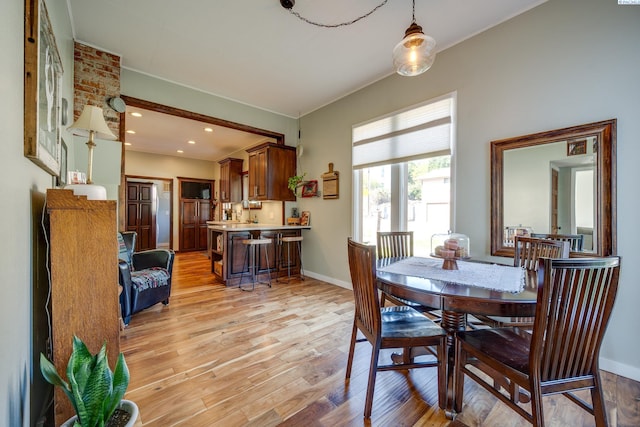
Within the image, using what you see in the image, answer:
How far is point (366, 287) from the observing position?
1.52m

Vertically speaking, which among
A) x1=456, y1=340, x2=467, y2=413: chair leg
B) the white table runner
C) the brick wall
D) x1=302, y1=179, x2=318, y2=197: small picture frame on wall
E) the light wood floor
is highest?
the brick wall

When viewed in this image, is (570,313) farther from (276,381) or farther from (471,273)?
(276,381)

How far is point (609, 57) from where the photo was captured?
6.31 ft

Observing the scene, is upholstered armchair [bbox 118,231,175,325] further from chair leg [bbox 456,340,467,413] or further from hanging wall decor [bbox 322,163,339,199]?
chair leg [bbox 456,340,467,413]

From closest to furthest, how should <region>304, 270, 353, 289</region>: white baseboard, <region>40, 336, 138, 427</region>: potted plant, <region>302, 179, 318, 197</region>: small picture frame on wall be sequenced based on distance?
1. <region>40, 336, 138, 427</region>: potted plant
2. <region>304, 270, 353, 289</region>: white baseboard
3. <region>302, 179, 318, 197</region>: small picture frame on wall

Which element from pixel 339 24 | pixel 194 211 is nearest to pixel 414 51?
pixel 339 24

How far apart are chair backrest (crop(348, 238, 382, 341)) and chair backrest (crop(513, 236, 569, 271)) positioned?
1.36 metres

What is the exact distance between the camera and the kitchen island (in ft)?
13.3

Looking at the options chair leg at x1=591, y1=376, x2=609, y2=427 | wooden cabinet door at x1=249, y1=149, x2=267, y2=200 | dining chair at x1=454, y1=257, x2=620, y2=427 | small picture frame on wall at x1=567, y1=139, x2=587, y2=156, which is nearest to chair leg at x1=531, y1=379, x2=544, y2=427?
dining chair at x1=454, y1=257, x2=620, y2=427

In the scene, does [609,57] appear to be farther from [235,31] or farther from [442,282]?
[235,31]

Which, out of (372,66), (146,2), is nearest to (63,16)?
(146,2)

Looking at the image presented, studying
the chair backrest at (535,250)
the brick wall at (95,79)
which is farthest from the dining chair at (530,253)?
the brick wall at (95,79)

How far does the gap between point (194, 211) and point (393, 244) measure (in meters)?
6.91

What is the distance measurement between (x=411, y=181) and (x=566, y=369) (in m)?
2.44
